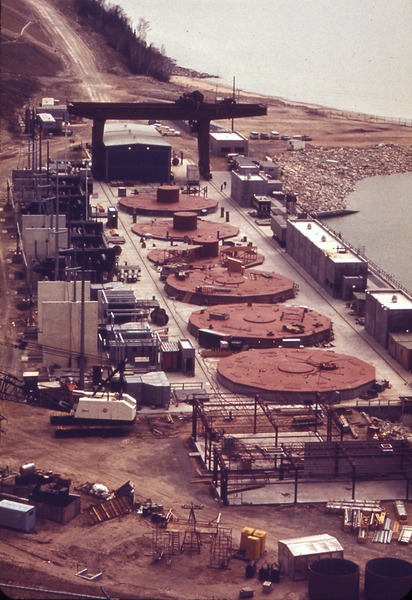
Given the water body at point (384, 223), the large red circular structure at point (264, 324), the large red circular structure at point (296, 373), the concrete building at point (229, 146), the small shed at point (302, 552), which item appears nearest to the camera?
the small shed at point (302, 552)

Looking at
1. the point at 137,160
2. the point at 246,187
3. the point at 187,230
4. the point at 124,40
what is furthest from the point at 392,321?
the point at 124,40

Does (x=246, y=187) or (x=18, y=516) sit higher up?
(x=246, y=187)

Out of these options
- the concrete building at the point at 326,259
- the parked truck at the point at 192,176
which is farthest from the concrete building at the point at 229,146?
the concrete building at the point at 326,259

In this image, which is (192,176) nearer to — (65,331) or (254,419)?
(65,331)

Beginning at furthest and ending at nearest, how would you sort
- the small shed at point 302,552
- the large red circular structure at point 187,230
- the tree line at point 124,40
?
1. the tree line at point 124,40
2. the large red circular structure at point 187,230
3. the small shed at point 302,552

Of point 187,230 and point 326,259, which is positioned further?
point 187,230

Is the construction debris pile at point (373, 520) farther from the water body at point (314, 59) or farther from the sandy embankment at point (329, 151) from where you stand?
the water body at point (314, 59)

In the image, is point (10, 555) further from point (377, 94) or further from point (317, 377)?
point (377, 94)
